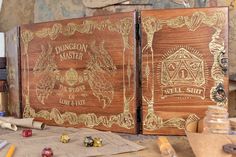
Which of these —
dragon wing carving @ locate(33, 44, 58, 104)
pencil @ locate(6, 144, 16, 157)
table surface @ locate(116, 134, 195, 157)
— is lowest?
table surface @ locate(116, 134, 195, 157)

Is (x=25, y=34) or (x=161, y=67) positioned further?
(x=25, y=34)

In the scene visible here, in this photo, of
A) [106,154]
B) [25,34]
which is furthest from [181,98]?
[25,34]

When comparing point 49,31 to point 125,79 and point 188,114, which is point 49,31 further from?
point 188,114

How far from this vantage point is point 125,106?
0.73 meters

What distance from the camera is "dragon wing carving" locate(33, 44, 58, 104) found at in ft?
2.72

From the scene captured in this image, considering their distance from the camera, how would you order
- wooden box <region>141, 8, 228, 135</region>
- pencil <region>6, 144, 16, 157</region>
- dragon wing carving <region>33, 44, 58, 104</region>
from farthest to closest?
dragon wing carving <region>33, 44, 58, 104</region> < wooden box <region>141, 8, 228, 135</region> < pencil <region>6, 144, 16, 157</region>

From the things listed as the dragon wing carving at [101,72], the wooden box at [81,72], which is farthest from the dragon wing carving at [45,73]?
the dragon wing carving at [101,72]

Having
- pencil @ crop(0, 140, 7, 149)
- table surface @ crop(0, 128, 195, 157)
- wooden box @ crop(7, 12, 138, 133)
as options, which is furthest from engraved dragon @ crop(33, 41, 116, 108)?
pencil @ crop(0, 140, 7, 149)

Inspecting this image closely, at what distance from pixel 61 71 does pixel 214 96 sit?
14.4 inches

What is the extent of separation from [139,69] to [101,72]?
0.31 ft

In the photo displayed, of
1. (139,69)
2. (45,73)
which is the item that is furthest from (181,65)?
(45,73)

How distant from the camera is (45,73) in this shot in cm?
84

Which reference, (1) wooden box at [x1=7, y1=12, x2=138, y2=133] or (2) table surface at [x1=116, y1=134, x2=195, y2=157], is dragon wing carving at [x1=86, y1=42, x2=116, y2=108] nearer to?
(1) wooden box at [x1=7, y1=12, x2=138, y2=133]

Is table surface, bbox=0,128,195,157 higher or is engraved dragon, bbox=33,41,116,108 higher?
engraved dragon, bbox=33,41,116,108
